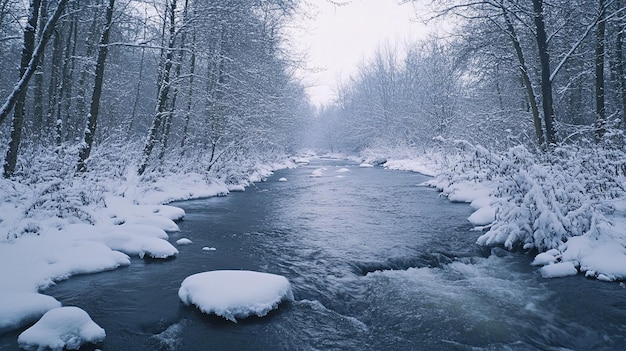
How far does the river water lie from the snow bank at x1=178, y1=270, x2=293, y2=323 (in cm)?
13

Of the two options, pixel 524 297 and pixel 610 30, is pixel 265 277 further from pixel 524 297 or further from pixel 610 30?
pixel 610 30

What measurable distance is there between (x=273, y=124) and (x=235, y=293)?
825 inches

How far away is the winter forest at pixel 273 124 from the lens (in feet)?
20.4

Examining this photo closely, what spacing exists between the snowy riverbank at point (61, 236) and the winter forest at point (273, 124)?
46mm

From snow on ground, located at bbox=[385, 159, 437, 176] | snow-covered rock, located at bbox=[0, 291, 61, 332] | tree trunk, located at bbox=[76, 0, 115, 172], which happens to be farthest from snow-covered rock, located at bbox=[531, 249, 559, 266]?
snow on ground, located at bbox=[385, 159, 437, 176]

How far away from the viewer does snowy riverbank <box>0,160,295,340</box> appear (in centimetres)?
436

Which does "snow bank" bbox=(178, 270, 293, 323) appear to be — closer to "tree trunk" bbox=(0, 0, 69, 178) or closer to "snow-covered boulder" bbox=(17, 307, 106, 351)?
"snow-covered boulder" bbox=(17, 307, 106, 351)

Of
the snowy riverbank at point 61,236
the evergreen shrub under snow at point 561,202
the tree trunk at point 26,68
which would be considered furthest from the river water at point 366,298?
the tree trunk at point 26,68

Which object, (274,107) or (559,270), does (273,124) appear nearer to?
(274,107)

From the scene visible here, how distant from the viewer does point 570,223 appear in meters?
6.00

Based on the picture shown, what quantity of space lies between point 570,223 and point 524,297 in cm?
205

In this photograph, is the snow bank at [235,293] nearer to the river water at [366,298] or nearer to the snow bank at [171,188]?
the river water at [366,298]

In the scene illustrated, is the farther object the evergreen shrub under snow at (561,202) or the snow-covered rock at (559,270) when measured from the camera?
the evergreen shrub under snow at (561,202)

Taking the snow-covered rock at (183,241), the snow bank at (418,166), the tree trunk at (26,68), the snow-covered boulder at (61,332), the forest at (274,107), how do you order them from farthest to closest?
the snow bank at (418,166)
the snow-covered rock at (183,241)
the forest at (274,107)
the tree trunk at (26,68)
the snow-covered boulder at (61,332)
